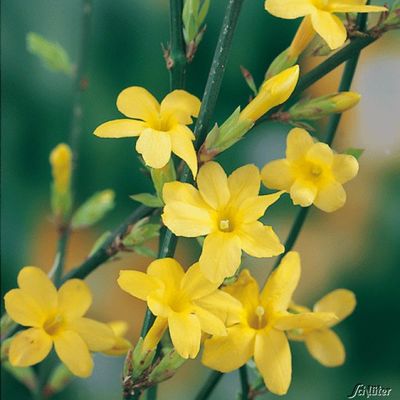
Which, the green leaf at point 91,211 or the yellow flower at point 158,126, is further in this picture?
the green leaf at point 91,211

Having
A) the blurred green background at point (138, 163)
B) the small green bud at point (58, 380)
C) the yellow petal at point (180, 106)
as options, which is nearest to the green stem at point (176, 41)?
the yellow petal at point (180, 106)

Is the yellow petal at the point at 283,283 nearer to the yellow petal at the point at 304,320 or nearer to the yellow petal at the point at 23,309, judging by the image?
the yellow petal at the point at 304,320

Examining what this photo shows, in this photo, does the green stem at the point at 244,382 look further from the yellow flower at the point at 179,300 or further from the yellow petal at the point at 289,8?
the yellow petal at the point at 289,8

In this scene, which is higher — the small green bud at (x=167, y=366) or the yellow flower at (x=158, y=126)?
the yellow flower at (x=158, y=126)

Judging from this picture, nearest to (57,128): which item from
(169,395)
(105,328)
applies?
(169,395)

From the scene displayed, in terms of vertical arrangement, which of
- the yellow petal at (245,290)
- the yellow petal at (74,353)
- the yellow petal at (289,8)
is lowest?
the yellow petal at (74,353)

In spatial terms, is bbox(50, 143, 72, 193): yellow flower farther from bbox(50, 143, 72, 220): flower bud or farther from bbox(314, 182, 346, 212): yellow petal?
bbox(314, 182, 346, 212): yellow petal

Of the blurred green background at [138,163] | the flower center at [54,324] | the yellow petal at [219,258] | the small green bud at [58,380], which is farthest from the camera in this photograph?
the blurred green background at [138,163]

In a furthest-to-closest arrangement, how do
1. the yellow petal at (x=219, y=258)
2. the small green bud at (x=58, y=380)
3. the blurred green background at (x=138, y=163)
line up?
the blurred green background at (x=138, y=163), the small green bud at (x=58, y=380), the yellow petal at (x=219, y=258)
